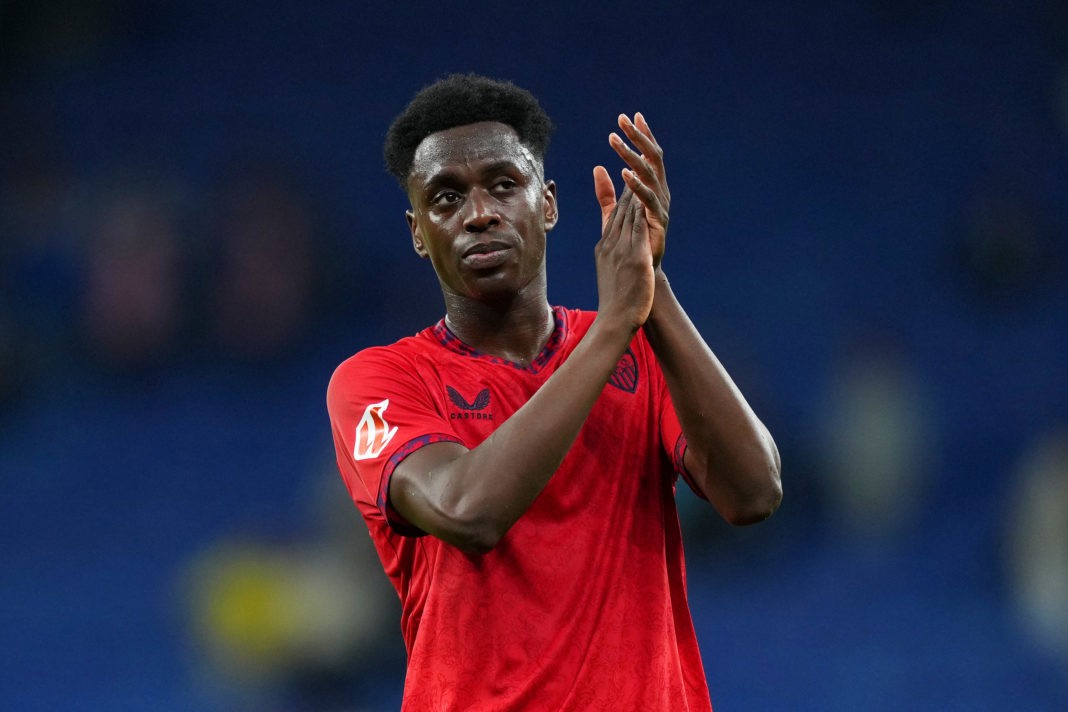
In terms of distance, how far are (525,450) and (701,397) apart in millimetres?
337

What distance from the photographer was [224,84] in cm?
550

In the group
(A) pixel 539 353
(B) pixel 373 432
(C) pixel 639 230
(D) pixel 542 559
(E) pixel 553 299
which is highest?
(E) pixel 553 299

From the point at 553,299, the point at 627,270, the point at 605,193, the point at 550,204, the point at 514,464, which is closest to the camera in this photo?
the point at 514,464

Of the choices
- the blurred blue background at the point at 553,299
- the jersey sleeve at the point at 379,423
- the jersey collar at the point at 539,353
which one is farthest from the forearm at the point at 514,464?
the blurred blue background at the point at 553,299

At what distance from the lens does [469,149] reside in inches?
88.6

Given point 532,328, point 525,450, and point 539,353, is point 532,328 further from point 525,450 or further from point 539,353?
point 525,450

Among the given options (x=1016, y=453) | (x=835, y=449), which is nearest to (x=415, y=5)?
(x=835, y=449)

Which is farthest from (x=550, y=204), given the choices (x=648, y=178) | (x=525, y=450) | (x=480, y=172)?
(x=525, y=450)

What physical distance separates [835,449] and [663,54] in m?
1.97

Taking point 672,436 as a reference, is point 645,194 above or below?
above

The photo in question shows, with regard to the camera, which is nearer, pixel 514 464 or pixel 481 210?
pixel 514 464

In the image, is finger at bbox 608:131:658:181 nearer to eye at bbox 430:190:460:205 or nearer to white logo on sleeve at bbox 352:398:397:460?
eye at bbox 430:190:460:205

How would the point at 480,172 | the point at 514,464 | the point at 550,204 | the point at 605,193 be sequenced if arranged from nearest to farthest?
1. the point at 514,464
2. the point at 605,193
3. the point at 480,172
4. the point at 550,204

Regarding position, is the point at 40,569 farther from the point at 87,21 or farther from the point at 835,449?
the point at 835,449
